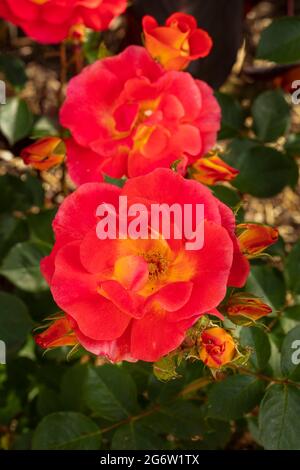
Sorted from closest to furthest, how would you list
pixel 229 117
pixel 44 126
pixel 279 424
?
pixel 279 424, pixel 229 117, pixel 44 126

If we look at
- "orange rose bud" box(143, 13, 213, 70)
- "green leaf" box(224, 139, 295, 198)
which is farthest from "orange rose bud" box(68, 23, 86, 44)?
"green leaf" box(224, 139, 295, 198)

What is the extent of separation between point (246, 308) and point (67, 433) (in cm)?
45

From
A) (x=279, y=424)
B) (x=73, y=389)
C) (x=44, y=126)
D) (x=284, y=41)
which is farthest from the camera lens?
(x=44, y=126)

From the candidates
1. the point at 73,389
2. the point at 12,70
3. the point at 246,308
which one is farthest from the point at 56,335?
the point at 12,70

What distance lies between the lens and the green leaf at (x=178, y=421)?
109 centimetres

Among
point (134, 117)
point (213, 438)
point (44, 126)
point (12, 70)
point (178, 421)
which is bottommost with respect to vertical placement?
point (213, 438)

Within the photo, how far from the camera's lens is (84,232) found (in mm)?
779

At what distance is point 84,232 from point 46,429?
0.47 metres

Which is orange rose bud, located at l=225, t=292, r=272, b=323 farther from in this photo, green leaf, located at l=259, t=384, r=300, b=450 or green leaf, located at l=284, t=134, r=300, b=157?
green leaf, located at l=284, t=134, r=300, b=157

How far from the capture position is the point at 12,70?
5.21 feet

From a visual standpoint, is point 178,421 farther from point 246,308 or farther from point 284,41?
point 284,41

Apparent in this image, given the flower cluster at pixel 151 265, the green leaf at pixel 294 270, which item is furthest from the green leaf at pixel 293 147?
the flower cluster at pixel 151 265

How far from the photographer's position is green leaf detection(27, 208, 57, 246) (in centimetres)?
129
